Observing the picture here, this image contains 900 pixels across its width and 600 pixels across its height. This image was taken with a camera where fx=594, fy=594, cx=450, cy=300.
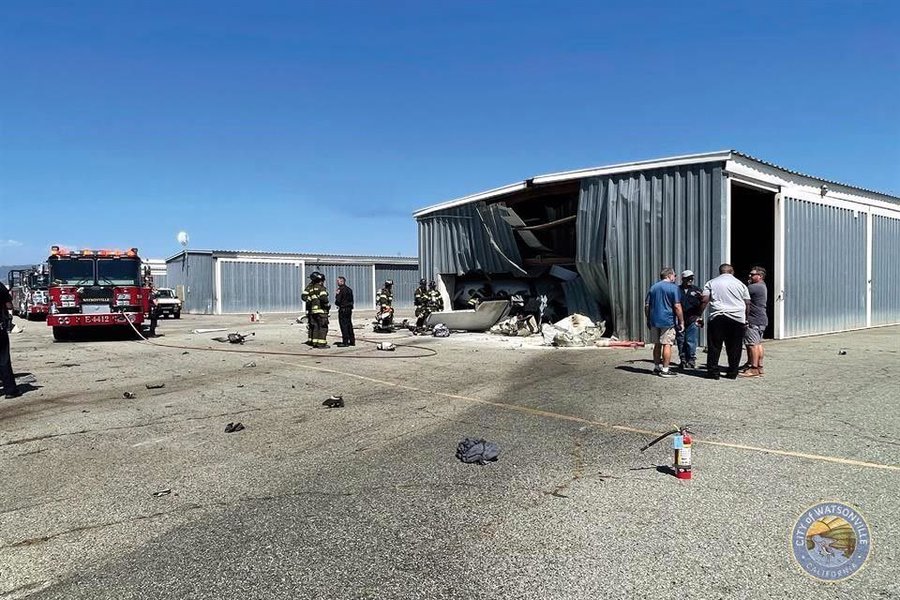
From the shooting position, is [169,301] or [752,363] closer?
[752,363]

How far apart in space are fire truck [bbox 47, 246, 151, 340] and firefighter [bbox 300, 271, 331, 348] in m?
6.00

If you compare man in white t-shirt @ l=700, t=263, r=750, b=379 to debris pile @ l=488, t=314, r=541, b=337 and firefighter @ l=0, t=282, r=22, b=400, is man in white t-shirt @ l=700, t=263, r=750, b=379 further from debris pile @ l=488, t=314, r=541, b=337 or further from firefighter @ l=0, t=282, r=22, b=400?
firefighter @ l=0, t=282, r=22, b=400

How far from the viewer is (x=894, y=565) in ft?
11.0

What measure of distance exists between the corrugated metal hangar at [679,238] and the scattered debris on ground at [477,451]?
9922 millimetres

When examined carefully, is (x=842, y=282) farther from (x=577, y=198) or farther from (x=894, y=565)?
(x=894, y=565)

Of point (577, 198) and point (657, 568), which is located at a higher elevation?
point (577, 198)

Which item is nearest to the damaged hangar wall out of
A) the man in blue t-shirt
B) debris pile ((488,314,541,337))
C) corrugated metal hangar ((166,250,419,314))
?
debris pile ((488,314,541,337))

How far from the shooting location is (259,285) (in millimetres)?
39844

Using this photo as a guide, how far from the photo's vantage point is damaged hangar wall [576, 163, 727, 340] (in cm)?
1367

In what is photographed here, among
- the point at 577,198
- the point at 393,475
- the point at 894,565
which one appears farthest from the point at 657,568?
the point at 577,198

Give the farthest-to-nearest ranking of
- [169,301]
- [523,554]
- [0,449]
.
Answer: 1. [169,301]
2. [0,449]
3. [523,554]

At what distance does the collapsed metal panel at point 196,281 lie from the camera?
38.7m

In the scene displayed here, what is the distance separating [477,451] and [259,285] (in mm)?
36864

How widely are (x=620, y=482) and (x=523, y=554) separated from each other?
152cm
